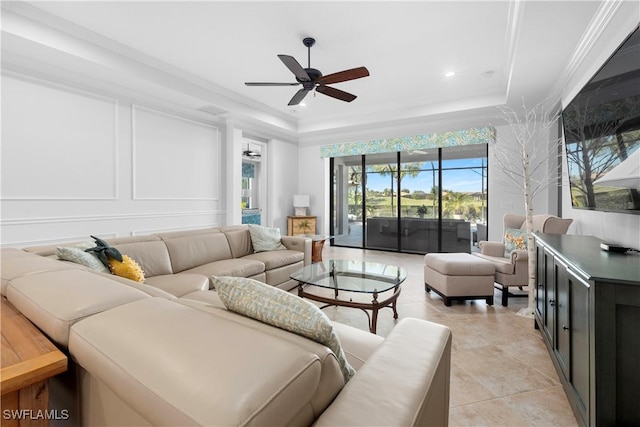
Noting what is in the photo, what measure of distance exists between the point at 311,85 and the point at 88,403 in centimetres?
308

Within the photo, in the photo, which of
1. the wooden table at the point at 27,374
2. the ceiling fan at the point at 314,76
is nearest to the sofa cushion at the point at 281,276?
the ceiling fan at the point at 314,76

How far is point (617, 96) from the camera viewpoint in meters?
1.90

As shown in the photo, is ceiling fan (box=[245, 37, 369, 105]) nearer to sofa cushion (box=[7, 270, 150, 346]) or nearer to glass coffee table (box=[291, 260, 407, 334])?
glass coffee table (box=[291, 260, 407, 334])

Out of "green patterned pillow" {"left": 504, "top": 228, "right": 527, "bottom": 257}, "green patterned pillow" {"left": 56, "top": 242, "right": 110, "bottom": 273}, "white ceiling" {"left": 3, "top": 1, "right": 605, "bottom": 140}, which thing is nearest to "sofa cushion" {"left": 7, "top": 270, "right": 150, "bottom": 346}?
"green patterned pillow" {"left": 56, "top": 242, "right": 110, "bottom": 273}

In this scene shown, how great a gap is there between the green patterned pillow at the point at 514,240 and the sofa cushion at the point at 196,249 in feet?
10.9

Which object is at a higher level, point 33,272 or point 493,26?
point 493,26

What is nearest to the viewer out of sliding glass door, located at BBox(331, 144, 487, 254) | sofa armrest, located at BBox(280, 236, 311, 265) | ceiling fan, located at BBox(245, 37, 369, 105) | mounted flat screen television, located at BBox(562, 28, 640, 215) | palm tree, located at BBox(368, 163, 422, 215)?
mounted flat screen television, located at BBox(562, 28, 640, 215)

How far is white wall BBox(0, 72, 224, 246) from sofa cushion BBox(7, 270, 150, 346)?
9.44ft

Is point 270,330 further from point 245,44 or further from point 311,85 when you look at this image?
point 245,44

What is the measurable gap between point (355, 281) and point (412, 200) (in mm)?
3750

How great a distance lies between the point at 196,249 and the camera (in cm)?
328

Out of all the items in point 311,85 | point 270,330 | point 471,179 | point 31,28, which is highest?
point 31,28

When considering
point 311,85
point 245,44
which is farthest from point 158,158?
point 311,85

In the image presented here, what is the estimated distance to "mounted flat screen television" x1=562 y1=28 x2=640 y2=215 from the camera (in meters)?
1.68
